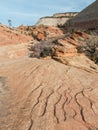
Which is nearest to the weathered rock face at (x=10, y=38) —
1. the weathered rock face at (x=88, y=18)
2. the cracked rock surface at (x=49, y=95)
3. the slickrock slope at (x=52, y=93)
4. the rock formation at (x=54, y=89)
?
the rock formation at (x=54, y=89)

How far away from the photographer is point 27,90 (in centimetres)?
1113

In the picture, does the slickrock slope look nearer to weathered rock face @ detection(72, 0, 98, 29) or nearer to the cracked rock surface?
the cracked rock surface

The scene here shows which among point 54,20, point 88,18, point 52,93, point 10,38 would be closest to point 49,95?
point 52,93

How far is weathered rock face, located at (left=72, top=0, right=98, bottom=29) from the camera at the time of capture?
112ft

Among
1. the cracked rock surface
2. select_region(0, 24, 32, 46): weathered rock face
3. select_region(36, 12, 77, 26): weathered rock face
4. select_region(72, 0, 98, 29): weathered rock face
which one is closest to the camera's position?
the cracked rock surface

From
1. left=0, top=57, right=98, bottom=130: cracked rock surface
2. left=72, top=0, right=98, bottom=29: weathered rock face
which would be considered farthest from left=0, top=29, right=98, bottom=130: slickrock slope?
left=72, top=0, right=98, bottom=29: weathered rock face

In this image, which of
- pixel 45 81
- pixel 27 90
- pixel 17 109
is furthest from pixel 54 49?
pixel 17 109

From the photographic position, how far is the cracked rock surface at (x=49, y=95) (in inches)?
314

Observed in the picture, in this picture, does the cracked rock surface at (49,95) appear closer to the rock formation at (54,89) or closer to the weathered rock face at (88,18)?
the rock formation at (54,89)

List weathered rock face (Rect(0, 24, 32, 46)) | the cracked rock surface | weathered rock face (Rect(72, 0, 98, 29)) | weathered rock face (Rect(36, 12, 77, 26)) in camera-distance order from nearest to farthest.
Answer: the cracked rock surface
weathered rock face (Rect(0, 24, 32, 46))
weathered rock face (Rect(72, 0, 98, 29))
weathered rock face (Rect(36, 12, 77, 26))

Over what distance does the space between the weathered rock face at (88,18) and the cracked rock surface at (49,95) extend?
19.0 metres

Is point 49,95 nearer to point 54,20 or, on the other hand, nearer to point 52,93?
point 52,93

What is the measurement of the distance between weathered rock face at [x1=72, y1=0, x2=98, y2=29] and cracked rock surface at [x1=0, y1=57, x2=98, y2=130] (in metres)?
19.0

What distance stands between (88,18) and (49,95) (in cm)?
2695
